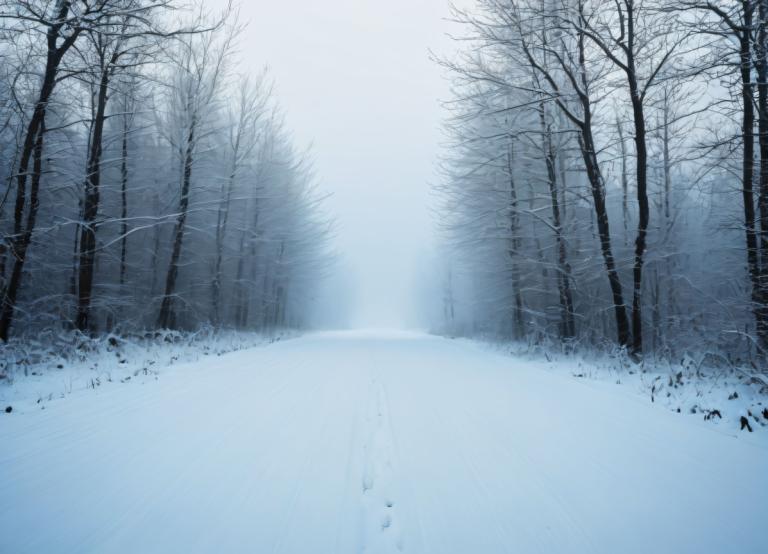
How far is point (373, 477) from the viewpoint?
7.52ft

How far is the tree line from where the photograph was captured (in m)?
5.87

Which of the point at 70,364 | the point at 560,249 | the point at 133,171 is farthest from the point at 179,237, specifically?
the point at 560,249

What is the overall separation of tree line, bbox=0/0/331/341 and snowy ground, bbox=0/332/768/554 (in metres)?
4.47

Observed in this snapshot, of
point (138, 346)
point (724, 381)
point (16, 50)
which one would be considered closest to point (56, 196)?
point (16, 50)

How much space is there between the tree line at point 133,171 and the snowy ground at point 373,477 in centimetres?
447

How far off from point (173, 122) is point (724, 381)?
15498 mm

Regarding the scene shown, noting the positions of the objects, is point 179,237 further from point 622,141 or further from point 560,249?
point 622,141

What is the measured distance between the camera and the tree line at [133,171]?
587cm

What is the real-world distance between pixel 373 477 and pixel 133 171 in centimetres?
1341

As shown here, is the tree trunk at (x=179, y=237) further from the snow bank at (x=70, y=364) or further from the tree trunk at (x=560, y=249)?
the tree trunk at (x=560, y=249)

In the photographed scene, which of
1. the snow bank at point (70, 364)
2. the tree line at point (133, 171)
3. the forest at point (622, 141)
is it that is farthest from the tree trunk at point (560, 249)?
the snow bank at point (70, 364)

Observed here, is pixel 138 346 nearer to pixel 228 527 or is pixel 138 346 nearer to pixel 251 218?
pixel 228 527

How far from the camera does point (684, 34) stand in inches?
228

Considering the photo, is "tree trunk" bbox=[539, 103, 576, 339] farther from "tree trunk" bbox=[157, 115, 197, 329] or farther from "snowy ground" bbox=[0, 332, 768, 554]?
"tree trunk" bbox=[157, 115, 197, 329]
